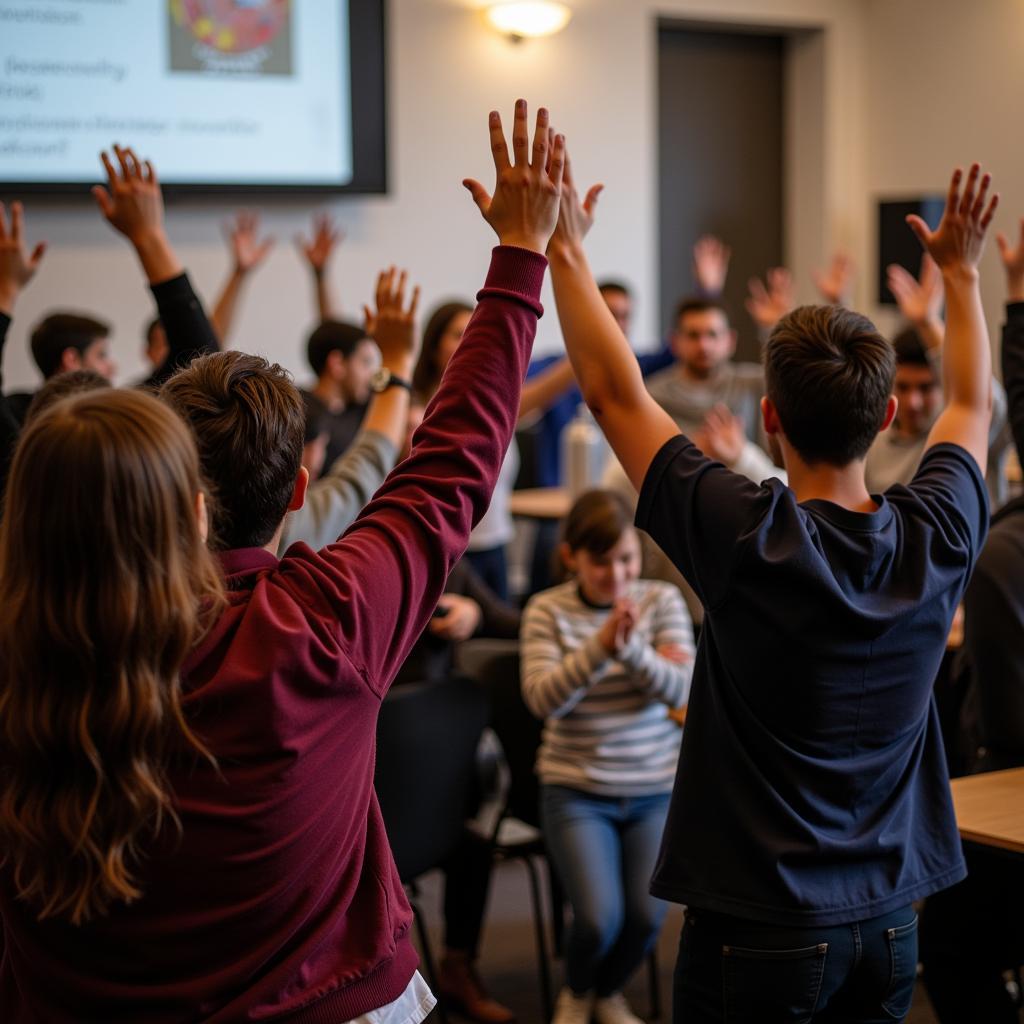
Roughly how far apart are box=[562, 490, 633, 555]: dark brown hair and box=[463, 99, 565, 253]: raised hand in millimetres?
1289

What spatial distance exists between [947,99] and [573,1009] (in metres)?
5.85

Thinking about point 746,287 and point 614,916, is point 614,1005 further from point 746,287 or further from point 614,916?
point 746,287

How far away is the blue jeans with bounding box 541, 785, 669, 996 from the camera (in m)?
2.46

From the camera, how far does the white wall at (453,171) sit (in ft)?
18.1

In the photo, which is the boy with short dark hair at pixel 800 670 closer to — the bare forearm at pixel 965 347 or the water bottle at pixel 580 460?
the bare forearm at pixel 965 347

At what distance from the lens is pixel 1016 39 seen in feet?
21.4

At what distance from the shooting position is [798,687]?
147 cm

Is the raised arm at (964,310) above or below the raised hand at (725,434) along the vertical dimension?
above

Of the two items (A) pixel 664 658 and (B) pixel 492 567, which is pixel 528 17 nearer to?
(B) pixel 492 567

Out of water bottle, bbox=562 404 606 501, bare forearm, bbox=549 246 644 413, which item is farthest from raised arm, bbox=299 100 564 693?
water bottle, bbox=562 404 606 501

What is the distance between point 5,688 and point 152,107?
15.8 feet

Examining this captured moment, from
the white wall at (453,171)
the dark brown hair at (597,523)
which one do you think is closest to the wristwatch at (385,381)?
the dark brown hair at (597,523)

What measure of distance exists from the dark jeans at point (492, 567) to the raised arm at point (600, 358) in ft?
8.33

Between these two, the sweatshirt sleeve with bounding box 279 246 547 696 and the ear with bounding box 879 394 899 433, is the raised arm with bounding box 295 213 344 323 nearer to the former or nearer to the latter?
the ear with bounding box 879 394 899 433
